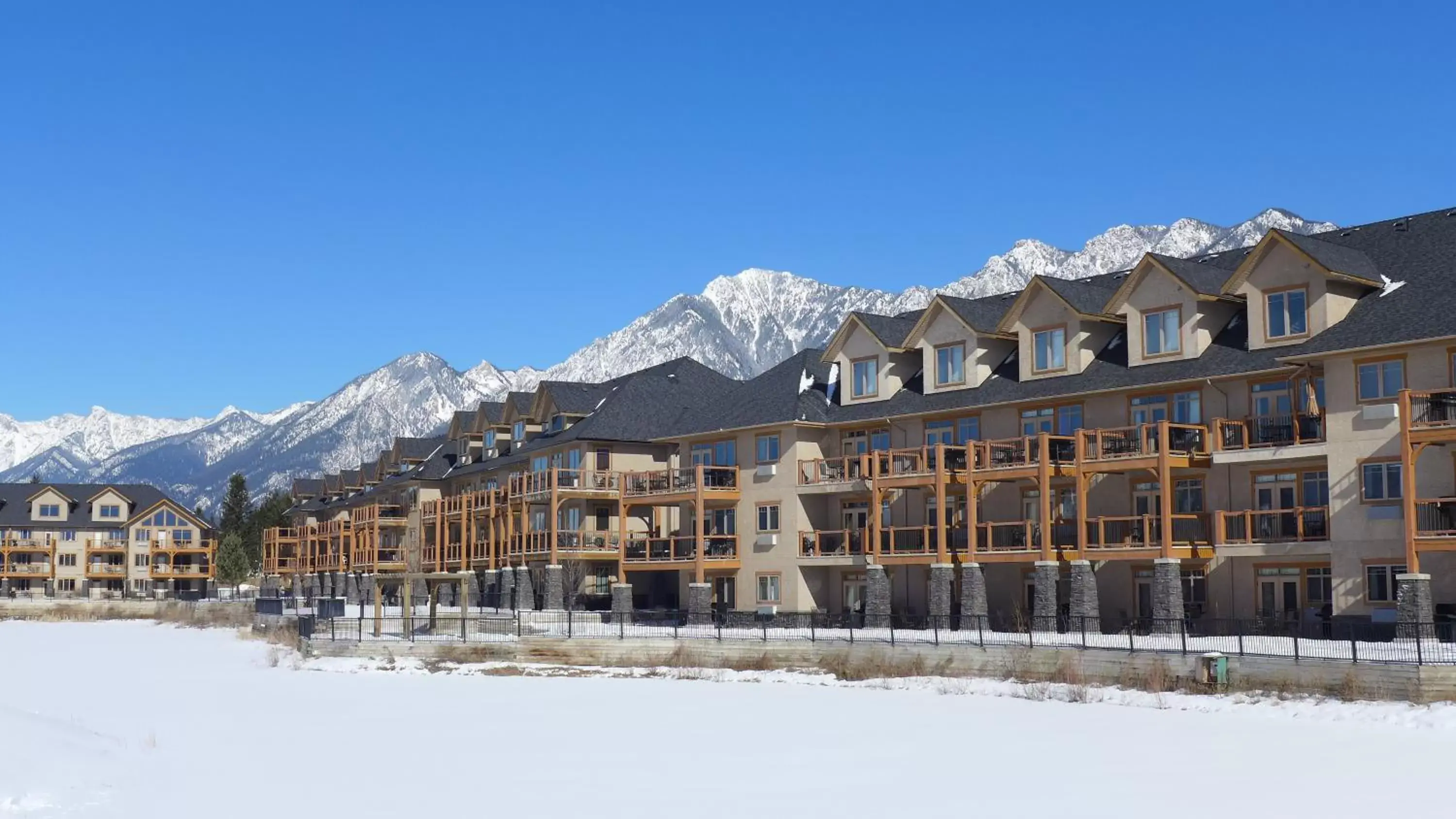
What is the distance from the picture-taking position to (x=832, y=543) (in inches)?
2459

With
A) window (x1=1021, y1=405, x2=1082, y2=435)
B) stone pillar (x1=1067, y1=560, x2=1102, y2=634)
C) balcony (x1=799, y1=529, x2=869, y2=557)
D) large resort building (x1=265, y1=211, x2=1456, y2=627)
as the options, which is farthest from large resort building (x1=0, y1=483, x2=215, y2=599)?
stone pillar (x1=1067, y1=560, x2=1102, y2=634)

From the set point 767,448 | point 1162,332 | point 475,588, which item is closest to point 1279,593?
point 1162,332

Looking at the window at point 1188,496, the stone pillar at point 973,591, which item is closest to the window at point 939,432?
the stone pillar at point 973,591

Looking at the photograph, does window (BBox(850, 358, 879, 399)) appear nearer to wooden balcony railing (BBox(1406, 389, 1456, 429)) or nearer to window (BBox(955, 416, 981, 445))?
window (BBox(955, 416, 981, 445))

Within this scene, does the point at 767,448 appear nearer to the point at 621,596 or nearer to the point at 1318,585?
Result: the point at 621,596

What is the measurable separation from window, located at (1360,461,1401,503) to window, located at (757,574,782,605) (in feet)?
81.9

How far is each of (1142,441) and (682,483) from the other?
22.7 m

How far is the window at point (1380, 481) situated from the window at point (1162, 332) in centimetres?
810

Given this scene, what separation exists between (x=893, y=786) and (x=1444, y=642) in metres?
19.5

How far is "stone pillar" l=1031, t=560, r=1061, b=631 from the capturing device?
2021 inches

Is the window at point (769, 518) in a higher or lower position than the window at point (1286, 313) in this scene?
lower

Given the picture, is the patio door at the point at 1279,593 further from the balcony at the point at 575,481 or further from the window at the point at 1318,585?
the balcony at the point at 575,481

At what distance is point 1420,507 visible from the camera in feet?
141

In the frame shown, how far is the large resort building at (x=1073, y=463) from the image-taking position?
45.1m
